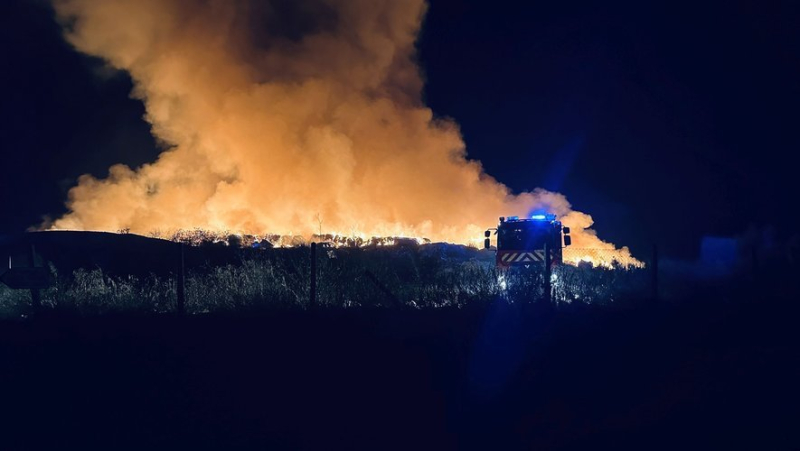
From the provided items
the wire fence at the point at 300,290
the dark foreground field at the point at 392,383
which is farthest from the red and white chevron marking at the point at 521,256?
the dark foreground field at the point at 392,383

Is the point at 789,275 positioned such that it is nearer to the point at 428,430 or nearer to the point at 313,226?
the point at 428,430

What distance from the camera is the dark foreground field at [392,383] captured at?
5625 millimetres

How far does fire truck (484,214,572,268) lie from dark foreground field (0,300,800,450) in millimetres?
7830

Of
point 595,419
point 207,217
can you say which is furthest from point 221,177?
point 595,419

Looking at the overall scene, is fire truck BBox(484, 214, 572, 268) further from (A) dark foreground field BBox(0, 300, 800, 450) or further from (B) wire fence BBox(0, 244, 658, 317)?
(A) dark foreground field BBox(0, 300, 800, 450)

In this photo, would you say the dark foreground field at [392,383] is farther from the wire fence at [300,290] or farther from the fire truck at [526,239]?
the fire truck at [526,239]

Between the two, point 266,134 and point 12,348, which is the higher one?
point 266,134

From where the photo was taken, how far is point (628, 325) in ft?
32.6

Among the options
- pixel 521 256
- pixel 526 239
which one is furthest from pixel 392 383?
pixel 526 239

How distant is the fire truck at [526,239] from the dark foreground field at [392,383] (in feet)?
25.7

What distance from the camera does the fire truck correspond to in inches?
701

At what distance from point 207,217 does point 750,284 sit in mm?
21730

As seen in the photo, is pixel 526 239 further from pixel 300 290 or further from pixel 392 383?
pixel 392 383

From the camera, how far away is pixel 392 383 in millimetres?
6945
